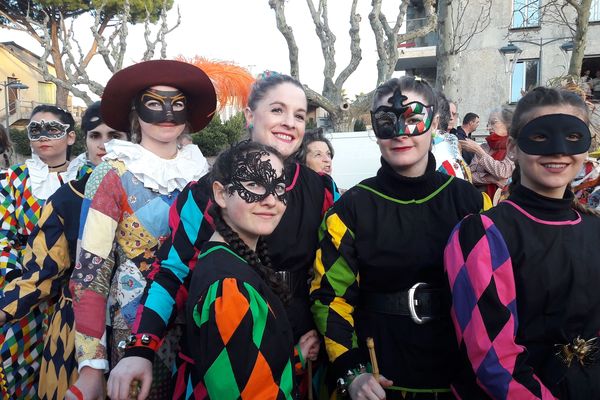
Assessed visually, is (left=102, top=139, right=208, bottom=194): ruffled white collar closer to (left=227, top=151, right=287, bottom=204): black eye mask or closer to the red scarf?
(left=227, top=151, right=287, bottom=204): black eye mask

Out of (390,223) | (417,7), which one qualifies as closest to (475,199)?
(390,223)

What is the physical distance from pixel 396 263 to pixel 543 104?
0.88 metres

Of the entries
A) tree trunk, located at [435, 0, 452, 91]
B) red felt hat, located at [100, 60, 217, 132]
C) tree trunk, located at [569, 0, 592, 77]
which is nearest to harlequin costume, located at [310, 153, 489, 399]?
red felt hat, located at [100, 60, 217, 132]

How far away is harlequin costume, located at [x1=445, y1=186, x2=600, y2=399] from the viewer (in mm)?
1832

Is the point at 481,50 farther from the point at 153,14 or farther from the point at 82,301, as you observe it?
the point at 82,301

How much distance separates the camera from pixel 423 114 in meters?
2.31

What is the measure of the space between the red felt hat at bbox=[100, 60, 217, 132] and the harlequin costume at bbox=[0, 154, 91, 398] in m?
0.78

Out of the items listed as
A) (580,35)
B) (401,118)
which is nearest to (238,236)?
(401,118)

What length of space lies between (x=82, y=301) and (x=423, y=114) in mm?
1817

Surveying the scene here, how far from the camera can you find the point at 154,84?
2.74 m

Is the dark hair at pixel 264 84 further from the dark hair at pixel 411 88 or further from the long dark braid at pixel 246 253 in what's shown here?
the long dark braid at pixel 246 253

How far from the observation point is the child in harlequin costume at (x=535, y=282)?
1837mm

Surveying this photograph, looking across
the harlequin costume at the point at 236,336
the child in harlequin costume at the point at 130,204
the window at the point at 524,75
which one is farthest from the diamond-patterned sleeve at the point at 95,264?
the window at the point at 524,75

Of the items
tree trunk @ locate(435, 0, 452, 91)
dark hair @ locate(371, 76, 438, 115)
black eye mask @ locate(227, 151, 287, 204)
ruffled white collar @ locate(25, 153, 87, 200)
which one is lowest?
ruffled white collar @ locate(25, 153, 87, 200)
